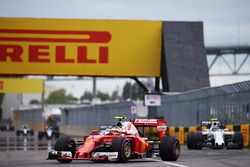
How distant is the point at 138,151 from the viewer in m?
22.6

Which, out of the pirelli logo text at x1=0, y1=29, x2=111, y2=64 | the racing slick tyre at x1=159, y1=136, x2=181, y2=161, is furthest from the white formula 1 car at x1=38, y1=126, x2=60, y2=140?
the racing slick tyre at x1=159, y1=136, x2=181, y2=161

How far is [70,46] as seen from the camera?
46.3 metres

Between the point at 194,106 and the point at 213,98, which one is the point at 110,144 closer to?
the point at 213,98

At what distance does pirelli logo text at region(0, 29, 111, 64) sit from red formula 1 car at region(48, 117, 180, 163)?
22.7 meters

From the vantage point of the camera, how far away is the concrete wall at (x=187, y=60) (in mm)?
47938

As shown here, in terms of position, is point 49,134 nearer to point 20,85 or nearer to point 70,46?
point 70,46

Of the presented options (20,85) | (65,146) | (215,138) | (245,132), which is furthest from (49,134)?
(65,146)

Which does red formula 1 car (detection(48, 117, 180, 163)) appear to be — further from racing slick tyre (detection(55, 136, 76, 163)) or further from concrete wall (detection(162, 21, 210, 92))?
concrete wall (detection(162, 21, 210, 92))

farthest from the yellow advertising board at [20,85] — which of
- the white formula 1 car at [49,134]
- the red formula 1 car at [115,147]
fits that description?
the red formula 1 car at [115,147]

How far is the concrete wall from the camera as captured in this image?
47938 millimetres

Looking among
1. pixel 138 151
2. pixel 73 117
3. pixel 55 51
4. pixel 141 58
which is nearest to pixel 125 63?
pixel 141 58

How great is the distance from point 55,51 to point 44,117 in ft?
130

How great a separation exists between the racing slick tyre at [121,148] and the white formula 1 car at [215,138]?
34.4ft

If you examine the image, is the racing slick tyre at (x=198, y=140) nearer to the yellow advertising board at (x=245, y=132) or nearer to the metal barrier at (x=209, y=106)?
the yellow advertising board at (x=245, y=132)
